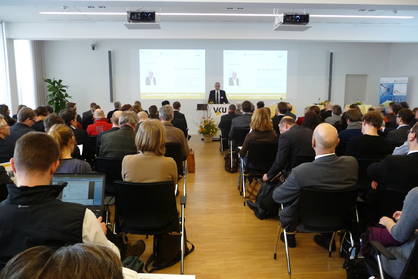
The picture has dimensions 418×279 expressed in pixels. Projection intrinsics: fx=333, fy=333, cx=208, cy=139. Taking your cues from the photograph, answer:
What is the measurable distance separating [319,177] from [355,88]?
35.0ft

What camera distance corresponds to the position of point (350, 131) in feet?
15.5

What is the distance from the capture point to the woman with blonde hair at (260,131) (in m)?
4.71

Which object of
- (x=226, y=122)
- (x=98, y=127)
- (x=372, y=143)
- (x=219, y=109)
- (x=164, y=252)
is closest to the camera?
(x=164, y=252)

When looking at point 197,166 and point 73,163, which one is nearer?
point 73,163

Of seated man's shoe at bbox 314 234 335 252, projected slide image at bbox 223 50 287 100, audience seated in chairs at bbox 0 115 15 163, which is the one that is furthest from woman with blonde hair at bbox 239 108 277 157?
projected slide image at bbox 223 50 287 100

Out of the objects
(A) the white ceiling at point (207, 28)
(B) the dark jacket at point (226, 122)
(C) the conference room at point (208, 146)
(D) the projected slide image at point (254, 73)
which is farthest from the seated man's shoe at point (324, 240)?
(D) the projected slide image at point (254, 73)

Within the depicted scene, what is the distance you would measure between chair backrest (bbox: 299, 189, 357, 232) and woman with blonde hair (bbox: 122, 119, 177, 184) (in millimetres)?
1208

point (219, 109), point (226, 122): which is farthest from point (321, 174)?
point (219, 109)

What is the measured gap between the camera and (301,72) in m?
11.8

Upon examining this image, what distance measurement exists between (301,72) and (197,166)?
21.6 ft

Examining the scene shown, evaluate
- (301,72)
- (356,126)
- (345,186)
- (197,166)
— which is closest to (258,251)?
(345,186)

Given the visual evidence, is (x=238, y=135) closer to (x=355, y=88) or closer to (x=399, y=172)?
(x=399, y=172)

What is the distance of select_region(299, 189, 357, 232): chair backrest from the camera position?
266 centimetres

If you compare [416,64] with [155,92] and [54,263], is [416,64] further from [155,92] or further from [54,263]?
[54,263]
